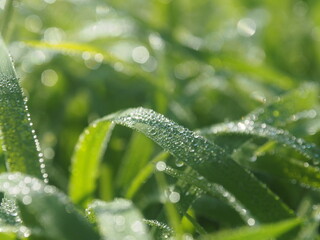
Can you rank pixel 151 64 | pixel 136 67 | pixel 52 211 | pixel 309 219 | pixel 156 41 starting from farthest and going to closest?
pixel 151 64, pixel 156 41, pixel 136 67, pixel 309 219, pixel 52 211

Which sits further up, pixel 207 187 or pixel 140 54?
pixel 140 54

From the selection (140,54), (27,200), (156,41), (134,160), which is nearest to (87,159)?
(134,160)

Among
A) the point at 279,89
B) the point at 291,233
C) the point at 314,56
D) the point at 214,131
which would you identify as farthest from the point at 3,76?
the point at 314,56

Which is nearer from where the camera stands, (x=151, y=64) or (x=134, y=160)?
(x=134, y=160)

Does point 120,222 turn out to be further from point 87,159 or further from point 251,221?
point 87,159

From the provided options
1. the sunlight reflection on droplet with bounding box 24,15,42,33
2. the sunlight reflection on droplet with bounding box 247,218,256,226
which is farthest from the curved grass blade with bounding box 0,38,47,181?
the sunlight reflection on droplet with bounding box 24,15,42,33

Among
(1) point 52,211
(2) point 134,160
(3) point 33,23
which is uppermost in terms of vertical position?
(3) point 33,23

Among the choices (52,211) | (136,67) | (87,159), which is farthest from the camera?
(136,67)

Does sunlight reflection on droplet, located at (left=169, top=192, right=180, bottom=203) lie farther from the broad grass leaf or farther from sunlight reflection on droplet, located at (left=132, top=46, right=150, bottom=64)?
sunlight reflection on droplet, located at (left=132, top=46, right=150, bottom=64)
